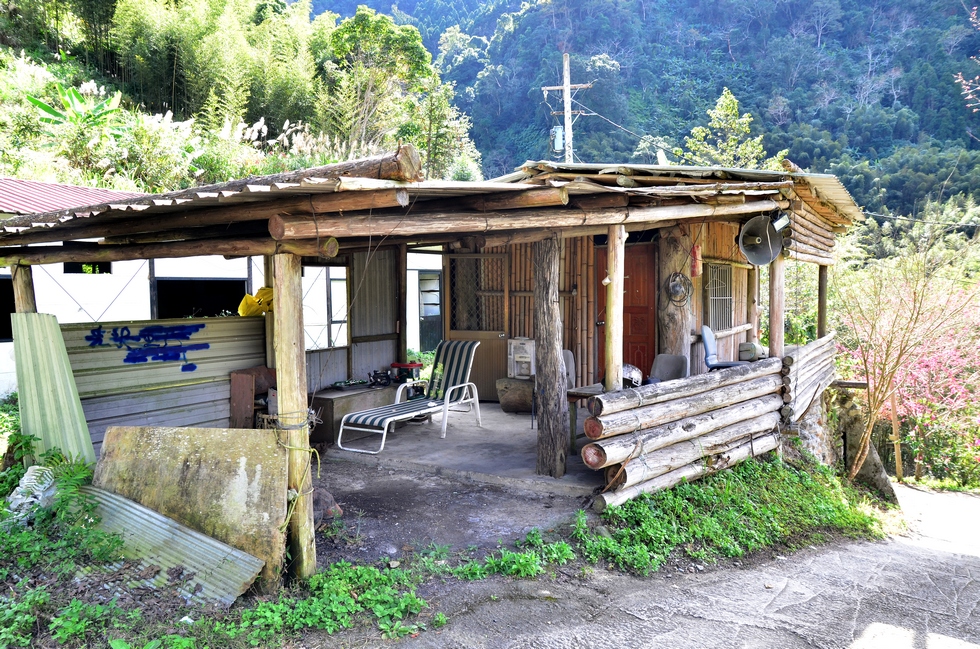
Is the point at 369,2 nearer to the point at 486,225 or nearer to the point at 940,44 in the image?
the point at 940,44

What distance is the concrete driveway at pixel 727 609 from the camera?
346cm

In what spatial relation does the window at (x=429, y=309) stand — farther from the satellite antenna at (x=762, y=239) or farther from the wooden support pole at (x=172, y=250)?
the wooden support pole at (x=172, y=250)

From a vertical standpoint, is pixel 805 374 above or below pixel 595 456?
above

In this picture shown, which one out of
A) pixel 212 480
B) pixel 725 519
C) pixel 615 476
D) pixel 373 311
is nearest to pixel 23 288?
pixel 212 480

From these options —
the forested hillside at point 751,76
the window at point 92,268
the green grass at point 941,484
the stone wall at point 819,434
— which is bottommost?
the green grass at point 941,484

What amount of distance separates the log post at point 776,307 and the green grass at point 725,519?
52.3 inches

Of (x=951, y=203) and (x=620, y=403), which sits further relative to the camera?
(x=951, y=203)

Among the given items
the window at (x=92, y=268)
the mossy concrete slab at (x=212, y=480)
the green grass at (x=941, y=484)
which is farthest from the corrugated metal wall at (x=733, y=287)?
the window at (x=92, y=268)

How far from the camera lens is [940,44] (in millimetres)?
30656

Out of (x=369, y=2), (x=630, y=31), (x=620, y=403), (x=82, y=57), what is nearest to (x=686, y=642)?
(x=620, y=403)

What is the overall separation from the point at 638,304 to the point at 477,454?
3263mm

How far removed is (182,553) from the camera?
11.6 ft

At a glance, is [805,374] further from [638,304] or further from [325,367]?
[325,367]

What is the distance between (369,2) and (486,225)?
4847cm
